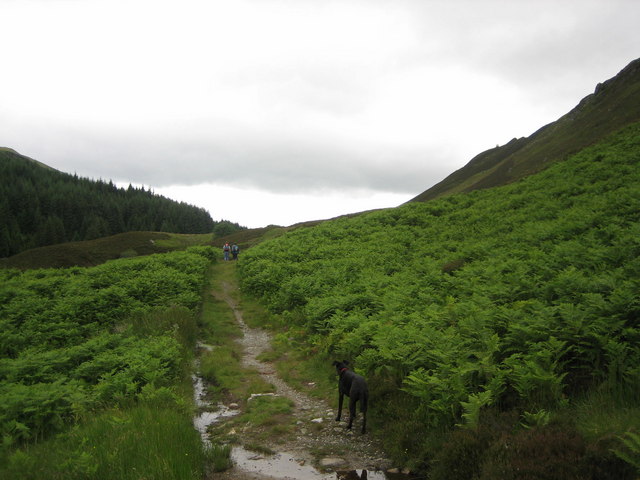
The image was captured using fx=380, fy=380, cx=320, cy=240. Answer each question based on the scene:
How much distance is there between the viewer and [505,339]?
756 centimetres

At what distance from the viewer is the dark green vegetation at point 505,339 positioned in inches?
205

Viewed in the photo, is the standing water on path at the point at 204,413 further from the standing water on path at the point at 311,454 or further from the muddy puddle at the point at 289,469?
the muddy puddle at the point at 289,469

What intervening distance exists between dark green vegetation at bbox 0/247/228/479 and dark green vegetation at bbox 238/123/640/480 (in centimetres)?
Result: 399

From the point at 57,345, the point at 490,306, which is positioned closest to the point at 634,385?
the point at 490,306

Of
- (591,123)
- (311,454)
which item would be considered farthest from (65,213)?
(311,454)

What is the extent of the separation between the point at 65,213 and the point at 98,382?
15744 cm

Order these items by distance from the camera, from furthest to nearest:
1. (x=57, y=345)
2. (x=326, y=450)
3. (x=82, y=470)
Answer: (x=57, y=345), (x=326, y=450), (x=82, y=470)

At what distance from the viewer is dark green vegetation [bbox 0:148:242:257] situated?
117 meters

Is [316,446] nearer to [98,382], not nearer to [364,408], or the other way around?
[364,408]

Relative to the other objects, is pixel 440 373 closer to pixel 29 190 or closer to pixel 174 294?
pixel 174 294

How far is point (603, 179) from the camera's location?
73.9 feet

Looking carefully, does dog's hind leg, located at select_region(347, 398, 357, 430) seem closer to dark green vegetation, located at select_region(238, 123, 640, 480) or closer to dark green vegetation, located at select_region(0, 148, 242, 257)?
dark green vegetation, located at select_region(238, 123, 640, 480)

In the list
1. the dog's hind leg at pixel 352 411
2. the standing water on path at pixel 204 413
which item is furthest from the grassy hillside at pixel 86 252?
the dog's hind leg at pixel 352 411

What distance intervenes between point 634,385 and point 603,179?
2149 cm
